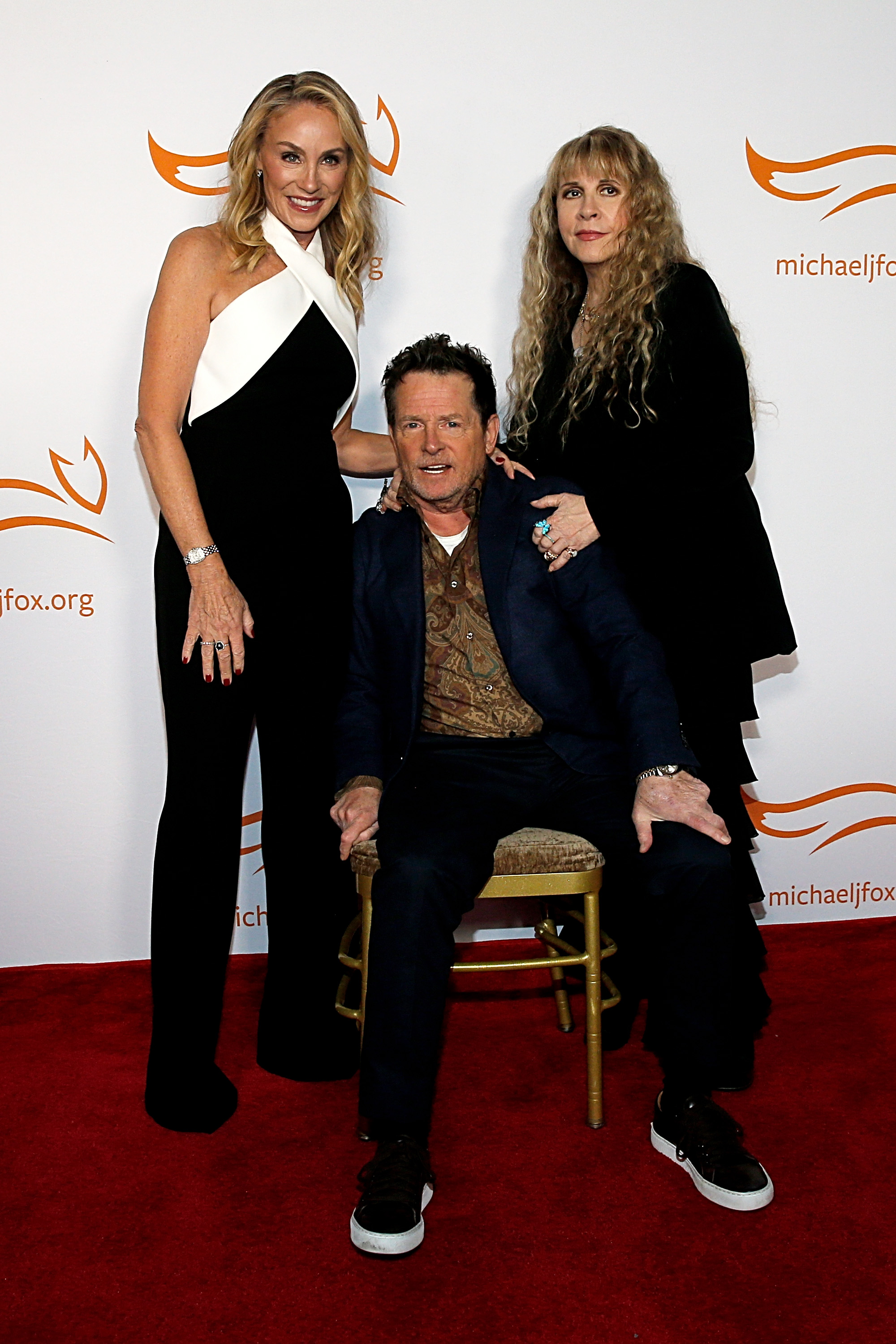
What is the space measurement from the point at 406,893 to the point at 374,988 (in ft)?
0.52

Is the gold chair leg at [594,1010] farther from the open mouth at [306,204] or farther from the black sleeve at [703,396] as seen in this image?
the open mouth at [306,204]

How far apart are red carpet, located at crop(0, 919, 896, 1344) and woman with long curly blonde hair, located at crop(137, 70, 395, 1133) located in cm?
18

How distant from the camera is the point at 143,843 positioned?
2812 mm

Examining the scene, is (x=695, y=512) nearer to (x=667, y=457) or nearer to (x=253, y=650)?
(x=667, y=457)

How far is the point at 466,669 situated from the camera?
7.23 feet

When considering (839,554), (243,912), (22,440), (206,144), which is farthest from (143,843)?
(839,554)

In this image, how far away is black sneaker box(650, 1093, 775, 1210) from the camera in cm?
178

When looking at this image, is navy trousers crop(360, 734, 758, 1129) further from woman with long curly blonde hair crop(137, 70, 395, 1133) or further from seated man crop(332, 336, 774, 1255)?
woman with long curly blonde hair crop(137, 70, 395, 1133)

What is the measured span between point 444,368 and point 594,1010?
3.99 feet

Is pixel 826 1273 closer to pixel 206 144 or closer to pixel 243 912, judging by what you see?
pixel 243 912

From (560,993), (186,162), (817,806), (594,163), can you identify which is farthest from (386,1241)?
→ (186,162)

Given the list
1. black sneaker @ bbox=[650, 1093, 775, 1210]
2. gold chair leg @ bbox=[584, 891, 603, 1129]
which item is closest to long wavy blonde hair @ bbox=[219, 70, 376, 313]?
gold chair leg @ bbox=[584, 891, 603, 1129]

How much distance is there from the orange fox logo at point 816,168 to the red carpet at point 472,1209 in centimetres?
190

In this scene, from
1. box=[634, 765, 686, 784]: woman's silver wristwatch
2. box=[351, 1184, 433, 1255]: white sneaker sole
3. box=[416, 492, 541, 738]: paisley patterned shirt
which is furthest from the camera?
box=[416, 492, 541, 738]: paisley patterned shirt
